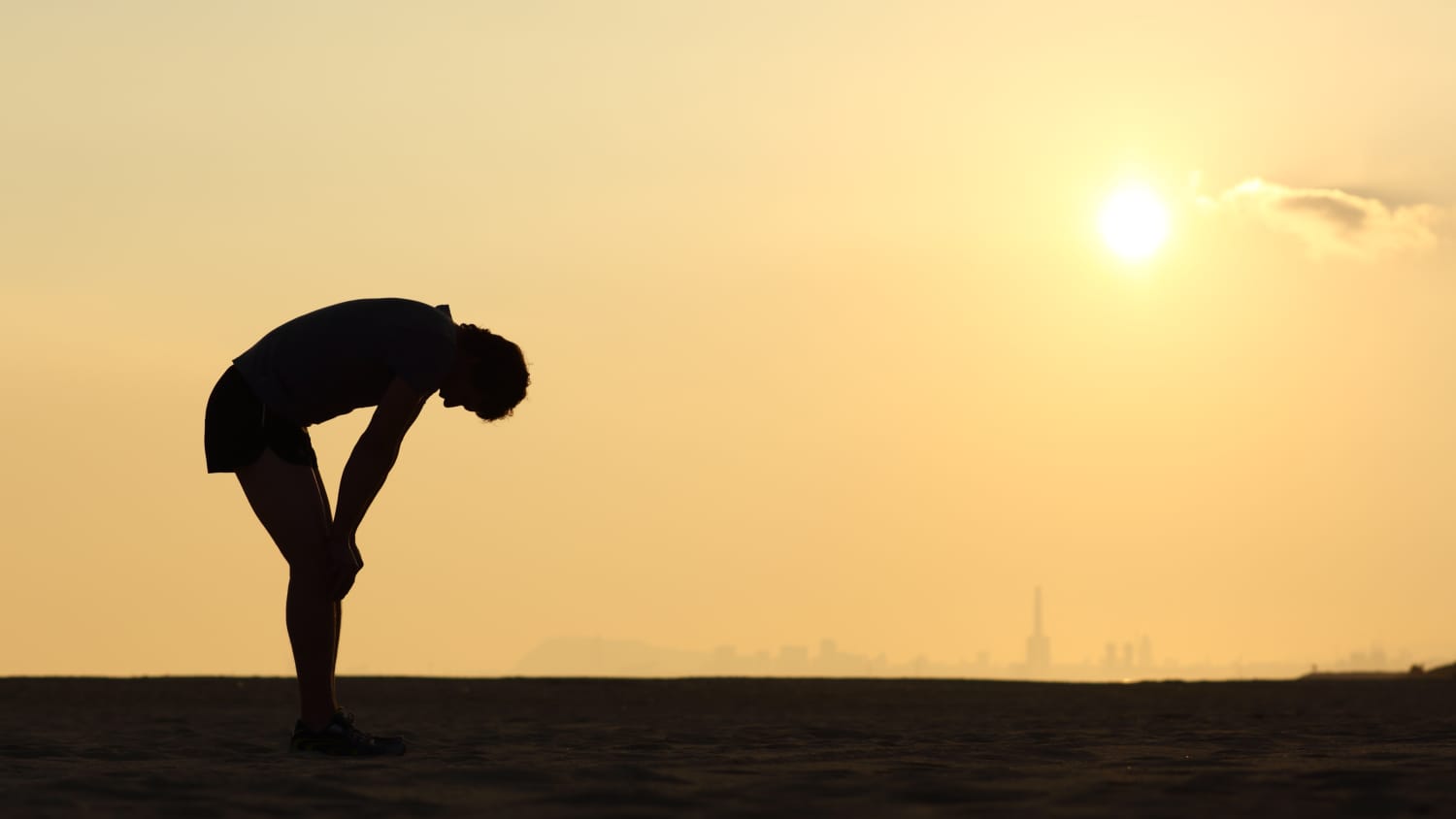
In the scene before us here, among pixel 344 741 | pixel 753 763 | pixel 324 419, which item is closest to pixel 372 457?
pixel 324 419

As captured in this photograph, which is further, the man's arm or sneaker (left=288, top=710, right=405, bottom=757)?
the man's arm

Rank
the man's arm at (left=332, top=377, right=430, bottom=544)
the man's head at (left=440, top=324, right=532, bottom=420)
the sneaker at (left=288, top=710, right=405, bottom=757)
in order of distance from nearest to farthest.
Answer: the sneaker at (left=288, top=710, right=405, bottom=757) → the man's arm at (left=332, top=377, right=430, bottom=544) → the man's head at (left=440, top=324, right=532, bottom=420)

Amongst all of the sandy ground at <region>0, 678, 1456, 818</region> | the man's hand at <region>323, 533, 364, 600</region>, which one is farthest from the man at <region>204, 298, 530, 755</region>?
the sandy ground at <region>0, 678, 1456, 818</region>

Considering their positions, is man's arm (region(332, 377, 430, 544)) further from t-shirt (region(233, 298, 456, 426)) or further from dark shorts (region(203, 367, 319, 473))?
dark shorts (region(203, 367, 319, 473))

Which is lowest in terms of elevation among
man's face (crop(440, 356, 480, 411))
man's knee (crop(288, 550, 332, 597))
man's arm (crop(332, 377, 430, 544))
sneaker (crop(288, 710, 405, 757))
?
sneaker (crop(288, 710, 405, 757))

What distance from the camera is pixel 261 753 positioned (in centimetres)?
596

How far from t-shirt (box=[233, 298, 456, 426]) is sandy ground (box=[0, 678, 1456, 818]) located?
122 cm

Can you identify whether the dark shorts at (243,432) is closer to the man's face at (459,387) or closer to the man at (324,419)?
the man at (324,419)

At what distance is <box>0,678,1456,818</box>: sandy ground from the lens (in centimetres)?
411

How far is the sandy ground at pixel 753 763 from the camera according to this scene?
4.11 meters

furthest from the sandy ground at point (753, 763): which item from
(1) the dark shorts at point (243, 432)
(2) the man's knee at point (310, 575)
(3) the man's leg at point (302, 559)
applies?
(1) the dark shorts at point (243, 432)

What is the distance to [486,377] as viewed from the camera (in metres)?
5.98

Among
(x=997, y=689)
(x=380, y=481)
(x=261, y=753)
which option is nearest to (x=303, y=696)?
(x=261, y=753)

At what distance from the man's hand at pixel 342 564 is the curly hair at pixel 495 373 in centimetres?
64
